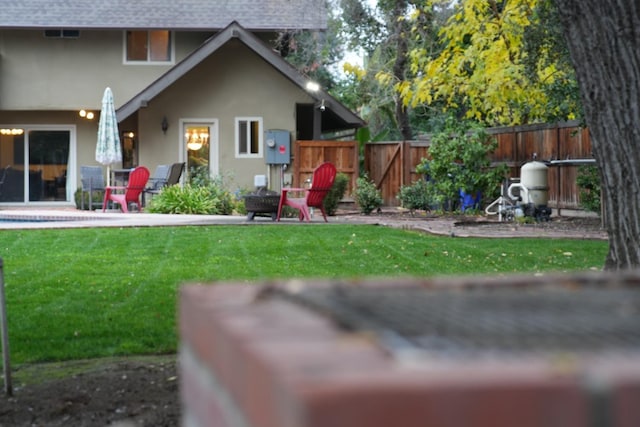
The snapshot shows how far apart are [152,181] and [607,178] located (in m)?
17.2

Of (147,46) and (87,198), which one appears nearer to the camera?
(87,198)

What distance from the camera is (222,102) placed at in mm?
22734

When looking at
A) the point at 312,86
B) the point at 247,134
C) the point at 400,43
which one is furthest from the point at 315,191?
the point at 400,43

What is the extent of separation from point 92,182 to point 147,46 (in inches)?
177

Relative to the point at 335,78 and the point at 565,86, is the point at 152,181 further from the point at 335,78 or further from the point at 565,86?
the point at 335,78

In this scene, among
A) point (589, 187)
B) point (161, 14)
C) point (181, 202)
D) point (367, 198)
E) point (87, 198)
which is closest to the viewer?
point (589, 187)

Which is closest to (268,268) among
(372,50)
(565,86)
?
(565,86)

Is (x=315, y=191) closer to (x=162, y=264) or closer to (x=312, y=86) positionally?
(x=312, y=86)

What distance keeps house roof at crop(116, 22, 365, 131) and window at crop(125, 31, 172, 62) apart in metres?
2.43

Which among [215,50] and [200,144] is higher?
[215,50]

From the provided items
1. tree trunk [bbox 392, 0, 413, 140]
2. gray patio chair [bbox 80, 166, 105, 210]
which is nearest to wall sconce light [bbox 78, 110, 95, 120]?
gray patio chair [bbox 80, 166, 105, 210]

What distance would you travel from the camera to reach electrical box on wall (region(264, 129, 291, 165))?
2247 centimetres

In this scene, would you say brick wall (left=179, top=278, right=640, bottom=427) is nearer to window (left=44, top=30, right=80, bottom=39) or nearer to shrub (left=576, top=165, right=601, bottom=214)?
shrub (left=576, top=165, right=601, bottom=214)

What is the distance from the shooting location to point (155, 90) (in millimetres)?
21094
